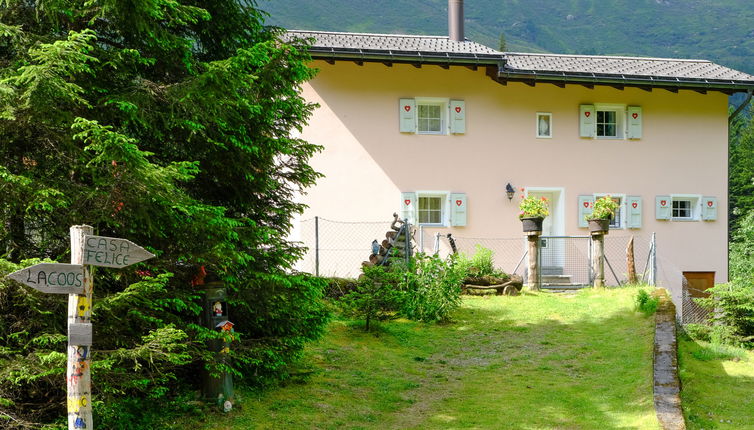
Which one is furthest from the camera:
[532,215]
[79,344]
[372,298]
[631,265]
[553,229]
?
[553,229]

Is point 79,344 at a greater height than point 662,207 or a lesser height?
lesser

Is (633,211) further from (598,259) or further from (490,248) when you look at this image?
(598,259)

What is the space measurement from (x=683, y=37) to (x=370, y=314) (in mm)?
110748

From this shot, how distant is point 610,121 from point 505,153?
2871mm

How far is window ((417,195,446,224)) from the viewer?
17.4 metres

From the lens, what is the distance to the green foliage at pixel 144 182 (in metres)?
5.43

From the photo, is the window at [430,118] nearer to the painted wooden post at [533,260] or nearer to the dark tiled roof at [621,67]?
the dark tiled roof at [621,67]

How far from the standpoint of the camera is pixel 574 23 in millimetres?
122688

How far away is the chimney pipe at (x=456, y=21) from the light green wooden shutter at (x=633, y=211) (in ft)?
18.2

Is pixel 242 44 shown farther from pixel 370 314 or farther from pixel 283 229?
pixel 370 314

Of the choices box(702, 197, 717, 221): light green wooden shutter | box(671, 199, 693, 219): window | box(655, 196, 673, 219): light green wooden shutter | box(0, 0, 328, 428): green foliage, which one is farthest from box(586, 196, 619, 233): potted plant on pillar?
box(0, 0, 328, 428): green foliage

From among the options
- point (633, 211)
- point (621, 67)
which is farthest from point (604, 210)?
point (621, 67)

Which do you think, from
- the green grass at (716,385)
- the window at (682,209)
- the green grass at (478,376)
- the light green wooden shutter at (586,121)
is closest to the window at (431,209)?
the light green wooden shutter at (586,121)

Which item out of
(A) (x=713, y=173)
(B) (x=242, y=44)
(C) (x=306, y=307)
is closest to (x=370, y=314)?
(C) (x=306, y=307)
